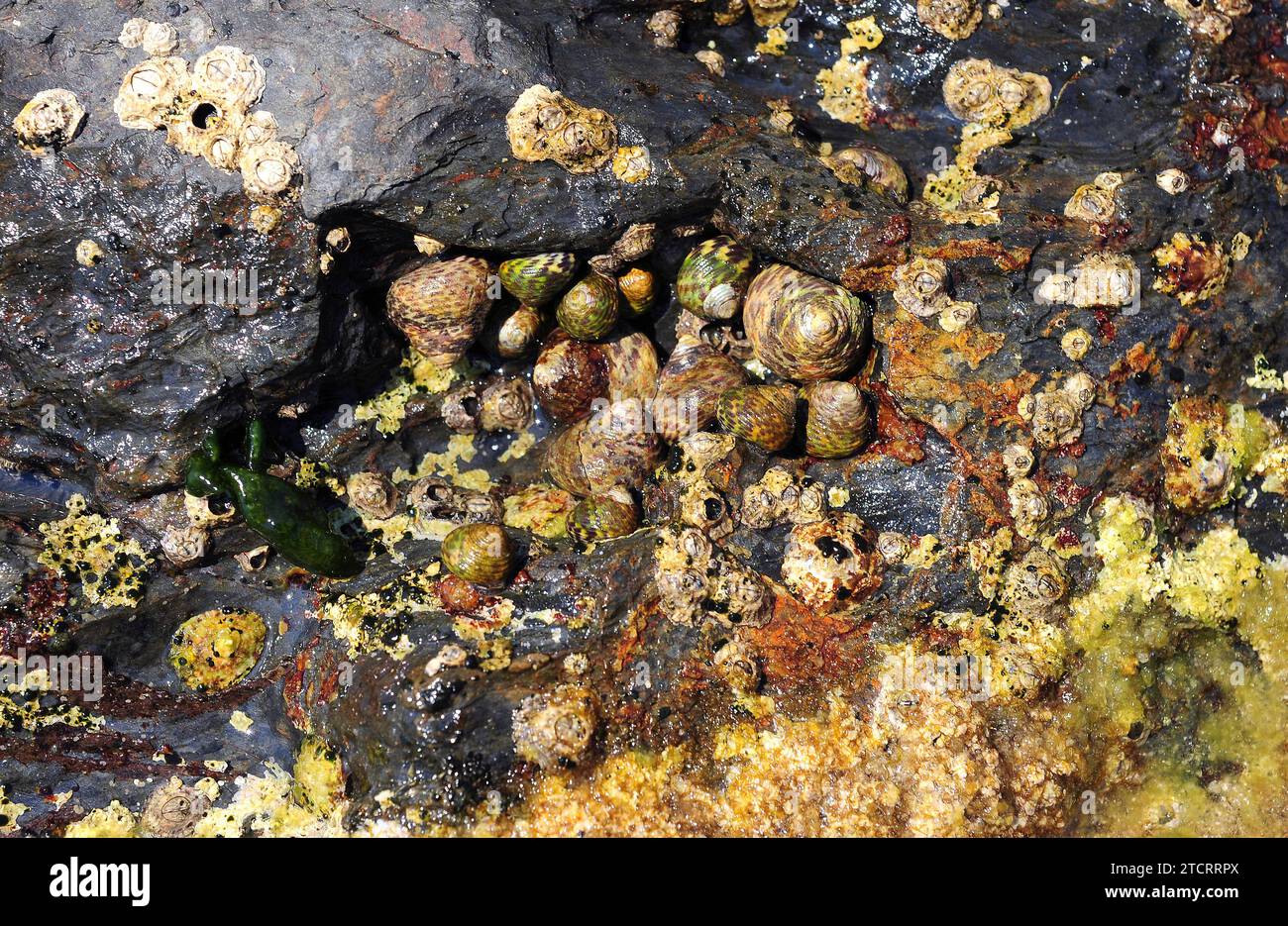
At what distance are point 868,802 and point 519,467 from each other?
276 centimetres

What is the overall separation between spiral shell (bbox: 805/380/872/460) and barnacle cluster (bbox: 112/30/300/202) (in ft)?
9.70

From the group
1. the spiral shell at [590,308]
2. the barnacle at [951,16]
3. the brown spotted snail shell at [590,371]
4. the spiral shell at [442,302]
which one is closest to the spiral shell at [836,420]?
the brown spotted snail shell at [590,371]

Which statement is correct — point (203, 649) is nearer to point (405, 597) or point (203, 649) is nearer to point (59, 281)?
point (405, 597)

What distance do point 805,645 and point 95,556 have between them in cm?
391

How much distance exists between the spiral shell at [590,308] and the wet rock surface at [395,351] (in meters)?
0.29

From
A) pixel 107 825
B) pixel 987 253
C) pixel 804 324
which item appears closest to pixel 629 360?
pixel 804 324

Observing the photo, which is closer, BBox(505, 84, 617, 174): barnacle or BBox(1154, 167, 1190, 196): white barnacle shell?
BBox(505, 84, 617, 174): barnacle

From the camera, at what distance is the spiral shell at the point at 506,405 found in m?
5.49

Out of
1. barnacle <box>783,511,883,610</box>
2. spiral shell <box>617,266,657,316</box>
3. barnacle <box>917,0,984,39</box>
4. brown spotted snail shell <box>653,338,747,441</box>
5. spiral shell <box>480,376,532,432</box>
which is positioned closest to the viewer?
barnacle <box>783,511,883,610</box>

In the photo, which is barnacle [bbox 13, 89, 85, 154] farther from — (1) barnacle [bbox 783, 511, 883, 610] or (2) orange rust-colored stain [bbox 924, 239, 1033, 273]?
(2) orange rust-colored stain [bbox 924, 239, 1033, 273]

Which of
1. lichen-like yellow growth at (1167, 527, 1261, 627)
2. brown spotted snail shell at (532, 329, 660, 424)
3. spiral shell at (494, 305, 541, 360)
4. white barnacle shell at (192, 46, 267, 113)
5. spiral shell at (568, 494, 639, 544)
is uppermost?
white barnacle shell at (192, 46, 267, 113)

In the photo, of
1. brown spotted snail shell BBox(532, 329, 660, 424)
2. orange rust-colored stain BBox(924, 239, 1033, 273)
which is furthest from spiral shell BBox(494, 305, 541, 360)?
orange rust-colored stain BBox(924, 239, 1033, 273)

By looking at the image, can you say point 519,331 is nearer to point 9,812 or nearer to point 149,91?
point 149,91

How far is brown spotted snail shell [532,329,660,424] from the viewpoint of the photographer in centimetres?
532
